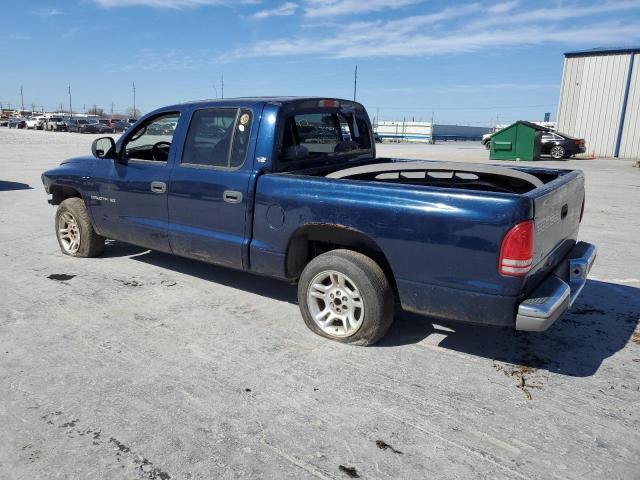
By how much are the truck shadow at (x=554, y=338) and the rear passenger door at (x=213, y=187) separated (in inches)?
61.0

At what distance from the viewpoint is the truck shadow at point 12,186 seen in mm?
11230

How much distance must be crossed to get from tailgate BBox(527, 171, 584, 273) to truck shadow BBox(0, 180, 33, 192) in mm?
11154

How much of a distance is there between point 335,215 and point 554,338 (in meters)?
1.96

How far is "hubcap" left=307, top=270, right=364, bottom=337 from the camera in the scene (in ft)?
12.1

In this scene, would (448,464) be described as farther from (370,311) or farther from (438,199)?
(438,199)

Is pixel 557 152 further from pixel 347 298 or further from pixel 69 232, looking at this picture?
pixel 347 298

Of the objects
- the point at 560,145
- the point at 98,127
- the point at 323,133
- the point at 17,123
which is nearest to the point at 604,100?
the point at 560,145

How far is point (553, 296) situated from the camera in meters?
3.15

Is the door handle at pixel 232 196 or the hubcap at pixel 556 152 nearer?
the door handle at pixel 232 196

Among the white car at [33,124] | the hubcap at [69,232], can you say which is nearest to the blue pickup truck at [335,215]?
the hubcap at [69,232]

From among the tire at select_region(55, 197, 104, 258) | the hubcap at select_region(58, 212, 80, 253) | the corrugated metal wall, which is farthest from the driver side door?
the corrugated metal wall

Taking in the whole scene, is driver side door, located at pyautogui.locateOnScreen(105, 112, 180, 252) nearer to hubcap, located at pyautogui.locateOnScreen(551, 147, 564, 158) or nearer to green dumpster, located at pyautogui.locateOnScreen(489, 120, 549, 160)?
green dumpster, located at pyautogui.locateOnScreen(489, 120, 549, 160)

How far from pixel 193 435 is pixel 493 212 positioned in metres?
2.06

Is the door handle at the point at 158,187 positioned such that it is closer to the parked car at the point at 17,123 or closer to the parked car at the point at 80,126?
the parked car at the point at 80,126
